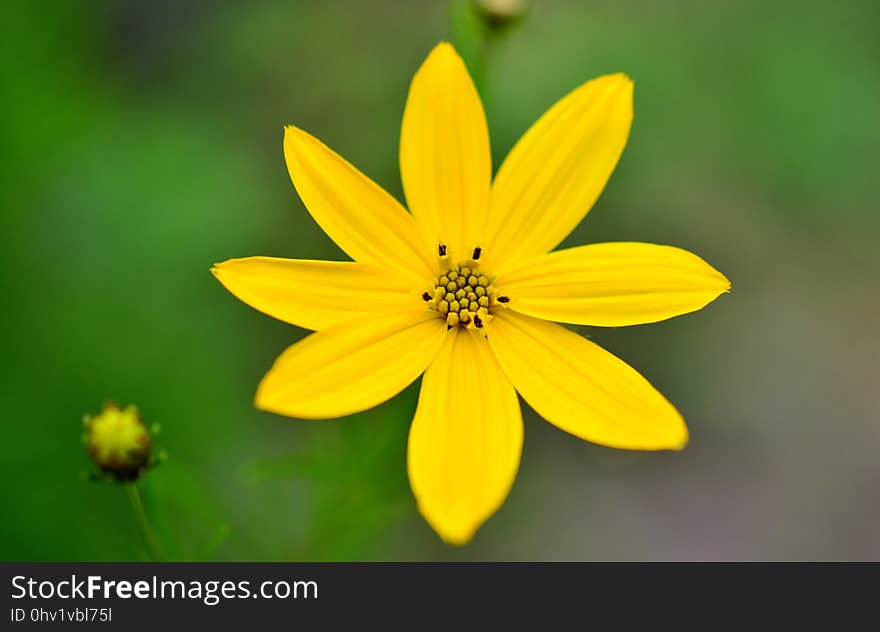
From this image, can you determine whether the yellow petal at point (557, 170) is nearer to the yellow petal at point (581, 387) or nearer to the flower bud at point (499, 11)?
the yellow petal at point (581, 387)

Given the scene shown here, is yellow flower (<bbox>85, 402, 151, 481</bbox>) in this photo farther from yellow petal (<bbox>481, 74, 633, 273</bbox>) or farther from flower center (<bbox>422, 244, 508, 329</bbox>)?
yellow petal (<bbox>481, 74, 633, 273</bbox>)

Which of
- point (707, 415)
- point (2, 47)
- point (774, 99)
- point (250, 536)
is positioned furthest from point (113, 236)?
point (774, 99)

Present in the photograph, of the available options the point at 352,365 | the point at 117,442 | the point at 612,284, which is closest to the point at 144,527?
A: the point at 117,442

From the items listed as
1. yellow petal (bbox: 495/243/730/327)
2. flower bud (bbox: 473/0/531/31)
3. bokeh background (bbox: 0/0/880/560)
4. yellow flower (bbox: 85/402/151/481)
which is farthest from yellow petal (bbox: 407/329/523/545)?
bokeh background (bbox: 0/0/880/560)

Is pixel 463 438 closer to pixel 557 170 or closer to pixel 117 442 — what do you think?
pixel 557 170
